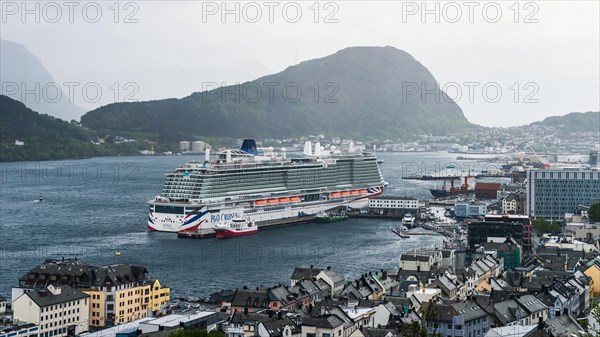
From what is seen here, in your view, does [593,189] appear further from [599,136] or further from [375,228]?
[599,136]

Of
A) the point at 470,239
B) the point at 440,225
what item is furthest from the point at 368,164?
the point at 470,239

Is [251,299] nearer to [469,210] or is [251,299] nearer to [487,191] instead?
[469,210]

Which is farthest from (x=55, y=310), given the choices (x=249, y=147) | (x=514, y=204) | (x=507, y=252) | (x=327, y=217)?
(x=249, y=147)

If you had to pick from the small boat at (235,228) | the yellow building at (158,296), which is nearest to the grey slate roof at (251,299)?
the yellow building at (158,296)

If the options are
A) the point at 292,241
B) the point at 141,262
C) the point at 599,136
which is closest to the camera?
the point at 141,262

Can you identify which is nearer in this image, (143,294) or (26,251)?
(143,294)

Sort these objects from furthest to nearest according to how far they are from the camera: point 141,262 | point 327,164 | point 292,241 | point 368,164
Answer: point 368,164 → point 327,164 → point 292,241 → point 141,262

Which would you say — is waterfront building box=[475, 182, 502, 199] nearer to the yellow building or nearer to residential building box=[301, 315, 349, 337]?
the yellow building
